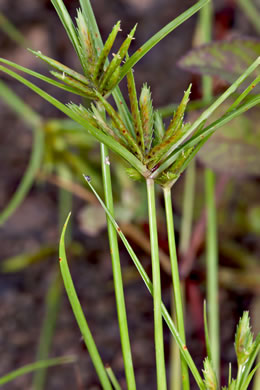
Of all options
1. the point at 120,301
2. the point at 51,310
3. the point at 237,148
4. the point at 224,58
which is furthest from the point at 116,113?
the point at 51,310

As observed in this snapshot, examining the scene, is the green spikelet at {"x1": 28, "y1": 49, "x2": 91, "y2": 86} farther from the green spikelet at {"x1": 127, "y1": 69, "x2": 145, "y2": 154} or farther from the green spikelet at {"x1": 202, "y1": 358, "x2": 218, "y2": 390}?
the green spikelet at {"x1": 202, "y1": 358, "x2": 218, "y2": 390}

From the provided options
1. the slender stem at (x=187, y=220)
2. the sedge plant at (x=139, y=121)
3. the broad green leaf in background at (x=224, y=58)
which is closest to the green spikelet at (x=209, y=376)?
the sedge plant at (x=139, y=121)

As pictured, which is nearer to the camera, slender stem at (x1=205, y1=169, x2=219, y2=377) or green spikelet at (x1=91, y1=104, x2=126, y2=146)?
green spikelet at (x1=91, y1=104, x2=126, y2=146)

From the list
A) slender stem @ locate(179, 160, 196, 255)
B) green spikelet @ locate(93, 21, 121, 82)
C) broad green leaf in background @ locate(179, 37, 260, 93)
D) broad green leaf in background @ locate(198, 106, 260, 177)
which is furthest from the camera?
slender stem @ locate(179, 160, 196, 255)

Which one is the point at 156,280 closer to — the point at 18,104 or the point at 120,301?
the point at 120,301

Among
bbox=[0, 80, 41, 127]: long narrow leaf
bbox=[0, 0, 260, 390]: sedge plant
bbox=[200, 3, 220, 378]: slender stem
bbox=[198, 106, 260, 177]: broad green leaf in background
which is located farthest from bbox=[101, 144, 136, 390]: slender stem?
bbox=[0, 80, 41, 127]: long narrow leaf

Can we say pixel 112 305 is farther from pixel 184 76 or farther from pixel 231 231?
pixel 184 76
